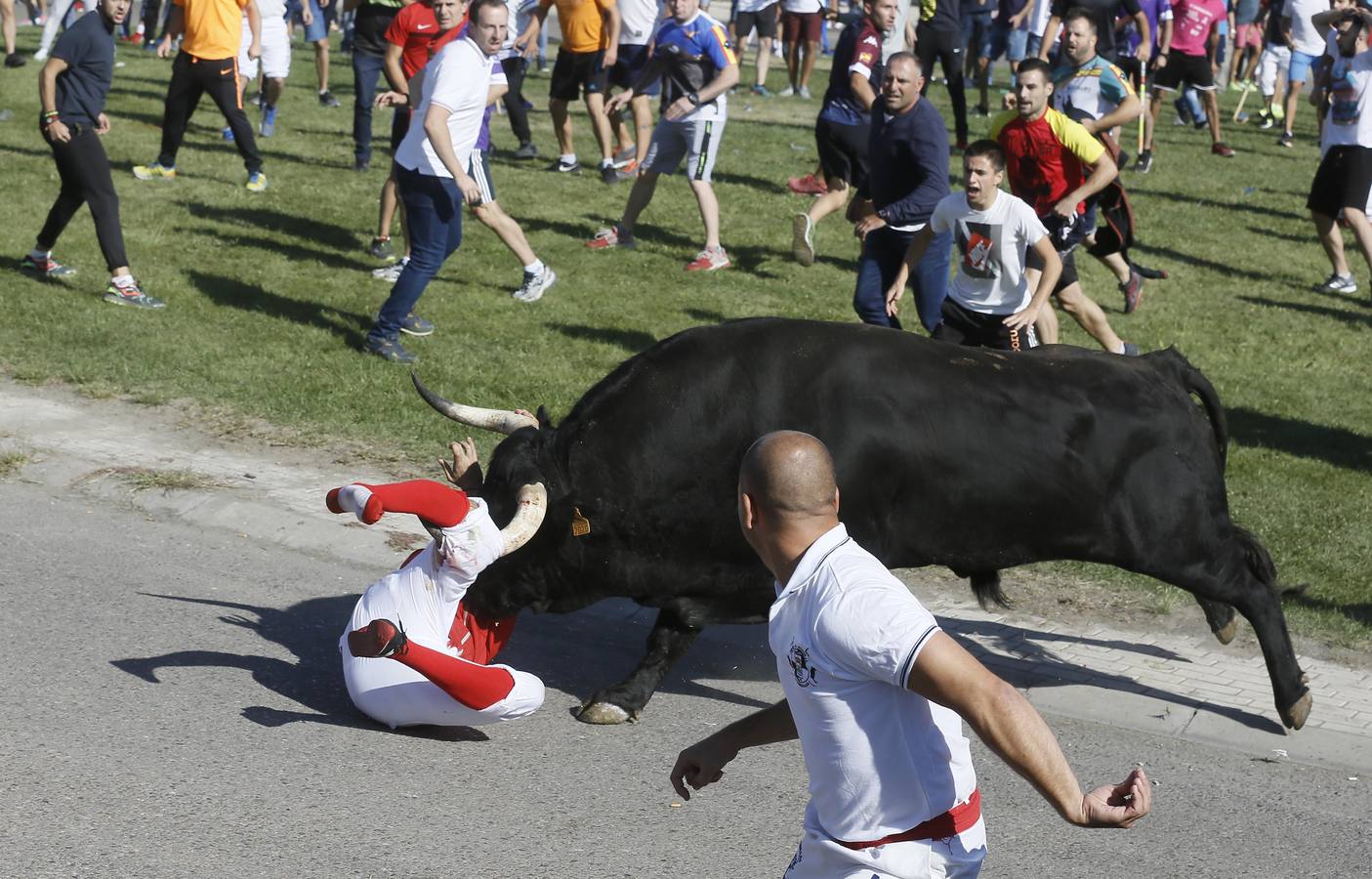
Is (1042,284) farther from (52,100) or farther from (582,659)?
(52,100)

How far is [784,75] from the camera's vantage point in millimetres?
22875

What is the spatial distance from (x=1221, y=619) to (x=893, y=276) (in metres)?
3.27

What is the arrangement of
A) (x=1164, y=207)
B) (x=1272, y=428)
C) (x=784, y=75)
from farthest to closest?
(x=784, y=75) < (x=1164, y=207) < (x=1272, y=428)

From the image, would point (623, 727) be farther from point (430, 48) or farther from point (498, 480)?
point (430, 48)

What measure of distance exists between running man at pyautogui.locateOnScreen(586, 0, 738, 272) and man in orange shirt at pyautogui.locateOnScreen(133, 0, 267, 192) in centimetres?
367

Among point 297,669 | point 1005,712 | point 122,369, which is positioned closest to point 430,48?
point 122,369

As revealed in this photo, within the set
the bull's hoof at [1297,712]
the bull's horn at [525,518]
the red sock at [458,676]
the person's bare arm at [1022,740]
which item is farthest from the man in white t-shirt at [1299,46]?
the person's bare arm at [1022,740]

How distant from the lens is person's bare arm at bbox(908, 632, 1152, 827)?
259 centimetres

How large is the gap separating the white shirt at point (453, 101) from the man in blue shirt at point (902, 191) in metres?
2.40

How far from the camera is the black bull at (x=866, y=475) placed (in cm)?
530

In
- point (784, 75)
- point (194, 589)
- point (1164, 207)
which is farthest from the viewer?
point (784, 75)

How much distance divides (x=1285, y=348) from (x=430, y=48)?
6.45m

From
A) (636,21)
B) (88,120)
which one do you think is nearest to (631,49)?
Answer: (636,21)

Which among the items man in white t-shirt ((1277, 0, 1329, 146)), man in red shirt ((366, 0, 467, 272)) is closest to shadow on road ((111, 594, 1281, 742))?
man in red shirt ((366, 0, 467, 272))
